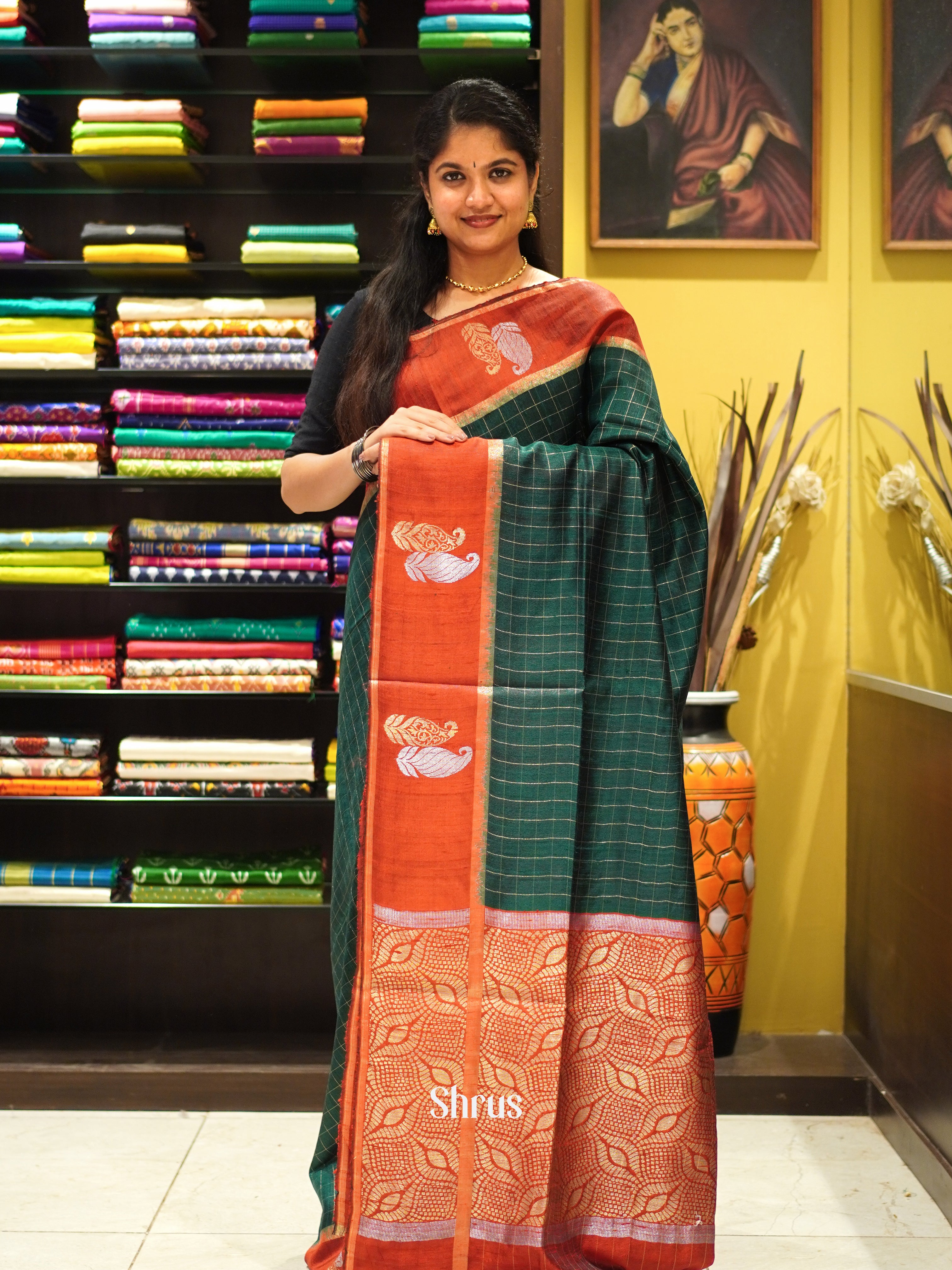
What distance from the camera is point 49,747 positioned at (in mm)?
A: 2729

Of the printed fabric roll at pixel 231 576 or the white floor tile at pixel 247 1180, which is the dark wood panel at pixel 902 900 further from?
the printed fabric roll at pixel 231 576

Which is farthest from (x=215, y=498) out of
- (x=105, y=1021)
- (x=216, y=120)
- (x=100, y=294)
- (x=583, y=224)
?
(x=105, y=1021)

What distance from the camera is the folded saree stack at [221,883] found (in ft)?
8.95

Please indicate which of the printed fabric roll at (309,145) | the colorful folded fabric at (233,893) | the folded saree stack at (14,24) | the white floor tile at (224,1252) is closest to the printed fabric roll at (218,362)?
the printed fabric roll at (309,145)

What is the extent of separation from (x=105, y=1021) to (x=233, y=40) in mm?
2331

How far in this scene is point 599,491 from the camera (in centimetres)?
165

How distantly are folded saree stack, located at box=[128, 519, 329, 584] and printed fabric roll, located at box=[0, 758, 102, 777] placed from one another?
42cm

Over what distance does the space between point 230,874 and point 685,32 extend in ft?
7.13

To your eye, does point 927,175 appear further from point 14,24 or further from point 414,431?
point 14,24

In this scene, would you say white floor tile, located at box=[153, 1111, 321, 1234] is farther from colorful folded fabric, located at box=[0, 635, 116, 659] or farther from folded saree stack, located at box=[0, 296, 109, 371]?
folded saree stack, located at box=[0, 296, 109, 371]

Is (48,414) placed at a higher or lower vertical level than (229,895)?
higher

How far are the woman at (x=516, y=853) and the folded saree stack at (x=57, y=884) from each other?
1213mm

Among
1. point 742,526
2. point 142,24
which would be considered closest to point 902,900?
point 742,526

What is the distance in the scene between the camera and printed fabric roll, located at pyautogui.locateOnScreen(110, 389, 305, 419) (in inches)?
106
